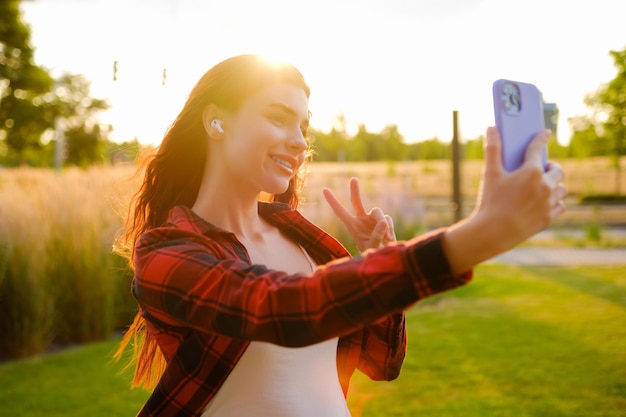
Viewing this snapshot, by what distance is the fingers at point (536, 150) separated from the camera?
3.07 ft

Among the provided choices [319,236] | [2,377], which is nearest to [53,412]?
[2,377]

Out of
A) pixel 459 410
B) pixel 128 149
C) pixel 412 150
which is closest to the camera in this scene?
pixel 128 149

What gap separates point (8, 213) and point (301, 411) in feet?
16.6

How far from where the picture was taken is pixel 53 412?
425cm

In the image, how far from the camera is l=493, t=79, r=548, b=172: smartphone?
3.14 ft

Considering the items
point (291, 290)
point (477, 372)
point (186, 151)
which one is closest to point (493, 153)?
point (291, 290)

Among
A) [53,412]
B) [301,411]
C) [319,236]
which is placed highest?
[319,236]

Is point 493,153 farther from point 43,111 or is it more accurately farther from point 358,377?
point 43,111

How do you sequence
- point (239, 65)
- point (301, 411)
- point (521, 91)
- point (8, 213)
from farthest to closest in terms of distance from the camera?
point (8, 213), point (239, 65), point (301, 411), point (521, 91)

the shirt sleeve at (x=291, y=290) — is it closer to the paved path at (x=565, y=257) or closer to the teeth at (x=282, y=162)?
the teeth at (x=282, y=162)

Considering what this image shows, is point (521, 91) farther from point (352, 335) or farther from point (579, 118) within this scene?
point (579, 118)

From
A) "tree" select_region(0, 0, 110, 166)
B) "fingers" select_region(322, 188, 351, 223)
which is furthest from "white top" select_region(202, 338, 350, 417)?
"tree" select_region(0, 0, 110, 166)

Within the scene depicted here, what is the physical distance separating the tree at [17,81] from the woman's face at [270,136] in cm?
2210

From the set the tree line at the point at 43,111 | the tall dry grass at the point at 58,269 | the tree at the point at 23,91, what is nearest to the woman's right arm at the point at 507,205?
the tall dry grass at the point at 58,269
